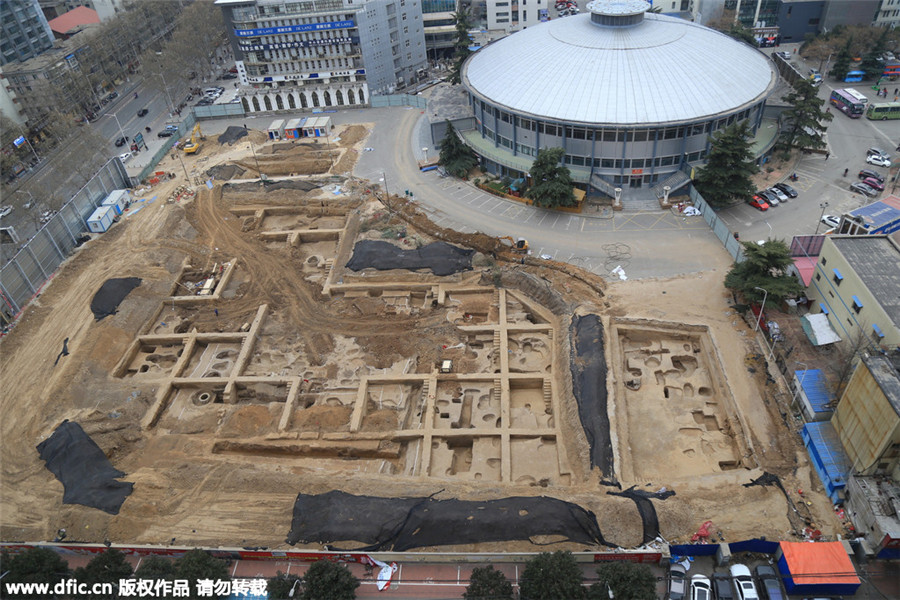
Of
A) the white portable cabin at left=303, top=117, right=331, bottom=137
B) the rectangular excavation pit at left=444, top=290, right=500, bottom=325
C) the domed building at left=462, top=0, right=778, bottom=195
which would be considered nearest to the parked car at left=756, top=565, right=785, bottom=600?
the rectangular excavation pit at left=444, top=290, right=500, bottom=325

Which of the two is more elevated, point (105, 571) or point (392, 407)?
point (105, 571)

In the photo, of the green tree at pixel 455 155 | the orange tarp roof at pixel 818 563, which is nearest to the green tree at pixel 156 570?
the orange tarp roof at pixel 818 563

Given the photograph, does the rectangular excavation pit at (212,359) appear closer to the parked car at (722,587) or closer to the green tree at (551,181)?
the green tree at (551,181)

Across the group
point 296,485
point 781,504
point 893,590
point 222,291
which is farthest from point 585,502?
point 222,291

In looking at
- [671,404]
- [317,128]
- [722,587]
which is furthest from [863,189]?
[317,128]

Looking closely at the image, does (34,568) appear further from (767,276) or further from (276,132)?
(276,132)
